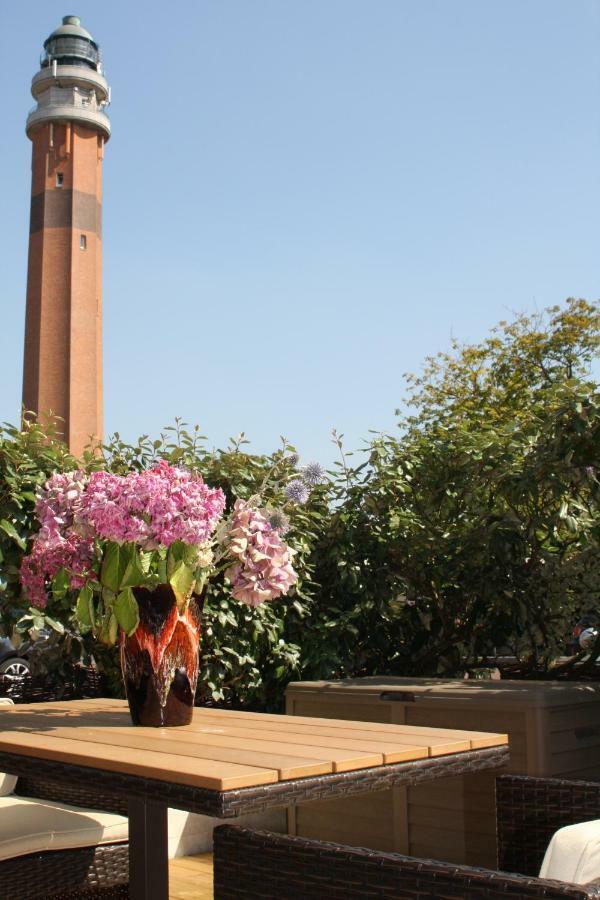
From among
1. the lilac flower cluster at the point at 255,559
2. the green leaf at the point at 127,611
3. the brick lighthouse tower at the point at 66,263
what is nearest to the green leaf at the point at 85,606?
the green leaf at the point at 127,611

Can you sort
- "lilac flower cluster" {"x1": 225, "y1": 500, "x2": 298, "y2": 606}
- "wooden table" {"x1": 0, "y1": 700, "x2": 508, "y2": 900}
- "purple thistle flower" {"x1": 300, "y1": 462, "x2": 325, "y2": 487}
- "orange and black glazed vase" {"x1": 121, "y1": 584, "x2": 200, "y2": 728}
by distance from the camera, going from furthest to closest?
"purple thistle flower" {"x1": 300, "y1": 462, "x2": 325, "y2": 487} < "lilac flower cluster" {"x1": 225, "y1": 500, "x2": 298, "y2": 606} < "orange and black glazed vase" {"x1": 121, "y1": 584, "x2": 200, "y2": 728} < "wooden table" {"x1": 0, "y1": 700, "x2": 508, "y2": 900}

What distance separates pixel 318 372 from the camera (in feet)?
33.8

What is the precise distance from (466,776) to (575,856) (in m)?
1.59

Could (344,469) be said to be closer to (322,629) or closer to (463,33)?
(322,629)

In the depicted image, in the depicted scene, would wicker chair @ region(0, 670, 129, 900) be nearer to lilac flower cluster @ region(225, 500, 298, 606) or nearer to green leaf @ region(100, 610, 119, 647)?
green leaf @ region(100, 610, 119, 647)

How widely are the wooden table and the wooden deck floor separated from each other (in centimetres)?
107

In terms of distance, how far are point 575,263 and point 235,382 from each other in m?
4.44

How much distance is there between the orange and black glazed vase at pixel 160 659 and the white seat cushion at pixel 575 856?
1.04 metres

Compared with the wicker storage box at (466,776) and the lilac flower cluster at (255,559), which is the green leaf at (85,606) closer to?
the lilac flower cluster at (255,559)

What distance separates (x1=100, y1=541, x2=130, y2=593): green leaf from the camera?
7.59 ft

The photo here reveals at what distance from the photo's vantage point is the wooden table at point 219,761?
168 centimetres

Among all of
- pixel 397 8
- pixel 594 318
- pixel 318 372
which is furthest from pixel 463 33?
pixel 594 318

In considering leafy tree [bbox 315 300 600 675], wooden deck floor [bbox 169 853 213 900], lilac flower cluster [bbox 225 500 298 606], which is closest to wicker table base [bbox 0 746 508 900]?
lilac flower cluster [bbox 225 500 298 606]

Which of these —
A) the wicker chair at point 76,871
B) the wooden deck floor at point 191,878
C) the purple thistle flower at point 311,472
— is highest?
the purple thistle flower at point 311,472
